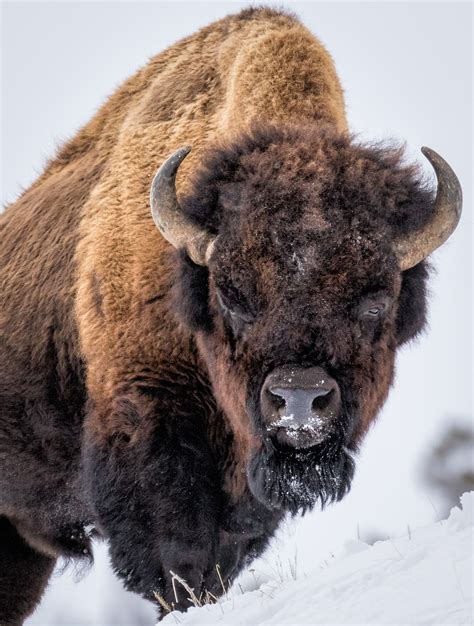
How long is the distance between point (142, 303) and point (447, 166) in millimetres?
2027

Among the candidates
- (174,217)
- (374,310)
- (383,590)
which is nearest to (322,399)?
(374,310)

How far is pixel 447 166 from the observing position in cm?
608

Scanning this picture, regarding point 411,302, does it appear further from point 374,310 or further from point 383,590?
point 383,590

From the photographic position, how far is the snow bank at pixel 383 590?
380 cm

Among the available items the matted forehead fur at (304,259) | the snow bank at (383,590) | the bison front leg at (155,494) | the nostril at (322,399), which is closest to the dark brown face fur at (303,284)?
the matted forehead fur at (304,259)

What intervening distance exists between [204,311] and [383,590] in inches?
102

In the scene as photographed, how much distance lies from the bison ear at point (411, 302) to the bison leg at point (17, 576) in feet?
12.1

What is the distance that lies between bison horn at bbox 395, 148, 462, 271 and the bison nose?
0.98 m

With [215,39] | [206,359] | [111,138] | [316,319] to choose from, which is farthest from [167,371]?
[215,39]

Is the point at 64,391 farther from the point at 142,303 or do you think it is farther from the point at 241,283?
the point at 241,283

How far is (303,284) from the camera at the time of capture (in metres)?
5.64

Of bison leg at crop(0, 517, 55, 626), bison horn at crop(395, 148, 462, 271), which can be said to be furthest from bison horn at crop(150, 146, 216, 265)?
bison leg at crop(0, 517, 55, 626)

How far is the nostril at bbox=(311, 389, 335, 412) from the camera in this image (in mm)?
5391

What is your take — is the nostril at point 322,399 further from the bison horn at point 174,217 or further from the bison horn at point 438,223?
the bison horn at point 174,217
